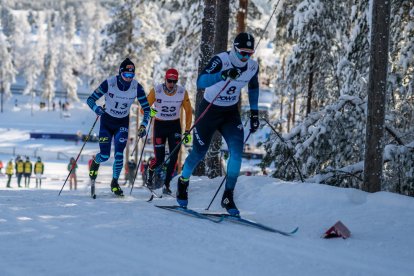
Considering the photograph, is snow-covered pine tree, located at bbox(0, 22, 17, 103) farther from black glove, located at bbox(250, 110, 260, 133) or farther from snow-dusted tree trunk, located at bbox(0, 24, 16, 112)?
black glove, located at bbox(250, 110, 260, 133)

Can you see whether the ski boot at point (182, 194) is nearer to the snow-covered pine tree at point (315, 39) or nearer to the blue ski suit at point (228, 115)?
the blue ski suit at point (228, 115)

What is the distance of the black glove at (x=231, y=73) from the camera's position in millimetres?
6012

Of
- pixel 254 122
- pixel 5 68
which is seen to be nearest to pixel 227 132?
pixel 254 122

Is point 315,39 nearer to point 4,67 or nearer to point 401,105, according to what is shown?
point 401,105

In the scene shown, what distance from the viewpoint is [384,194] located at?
652cm

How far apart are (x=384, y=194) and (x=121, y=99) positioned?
4.26 metres

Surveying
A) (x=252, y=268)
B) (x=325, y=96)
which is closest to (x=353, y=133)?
(x=252, y=268)

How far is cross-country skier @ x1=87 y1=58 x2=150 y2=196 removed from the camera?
839 cm

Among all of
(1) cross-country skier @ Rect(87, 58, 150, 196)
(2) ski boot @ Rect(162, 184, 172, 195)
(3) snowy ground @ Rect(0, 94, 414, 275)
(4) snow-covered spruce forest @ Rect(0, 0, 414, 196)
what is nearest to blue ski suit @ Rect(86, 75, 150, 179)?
(1) cross-country skier @ Rect(87, 58, 150, 196)

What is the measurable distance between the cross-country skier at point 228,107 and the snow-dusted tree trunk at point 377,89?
150cm

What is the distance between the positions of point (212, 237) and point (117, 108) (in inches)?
153

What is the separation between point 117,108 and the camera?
850 cm

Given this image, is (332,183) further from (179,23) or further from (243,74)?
(179,23)

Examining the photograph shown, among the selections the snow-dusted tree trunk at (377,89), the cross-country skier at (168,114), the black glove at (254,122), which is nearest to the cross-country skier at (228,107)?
the black glove at (254,122)
